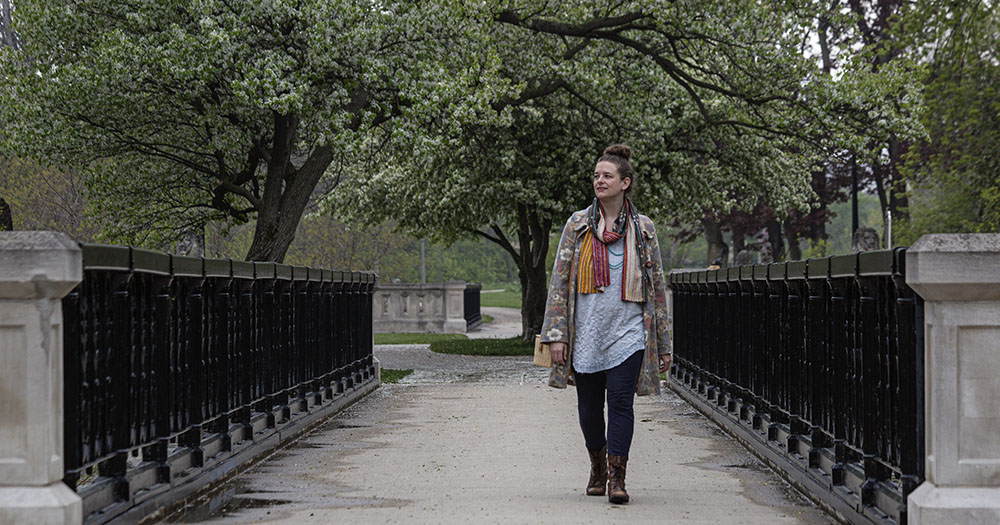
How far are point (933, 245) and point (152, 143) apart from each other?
1556 cm

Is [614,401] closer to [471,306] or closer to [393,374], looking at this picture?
[393,374]

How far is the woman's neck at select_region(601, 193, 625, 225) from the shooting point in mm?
6465

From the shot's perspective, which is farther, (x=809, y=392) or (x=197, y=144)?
(x=197, y=144)

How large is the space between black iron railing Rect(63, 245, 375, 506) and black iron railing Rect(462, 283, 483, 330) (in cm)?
2951

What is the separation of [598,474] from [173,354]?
2313 mm

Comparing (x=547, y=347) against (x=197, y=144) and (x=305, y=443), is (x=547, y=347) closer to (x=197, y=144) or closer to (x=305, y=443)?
(x=305, y=443)

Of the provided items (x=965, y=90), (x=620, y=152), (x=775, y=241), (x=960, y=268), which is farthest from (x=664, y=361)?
(x=775, y=241)

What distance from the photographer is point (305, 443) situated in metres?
9.10

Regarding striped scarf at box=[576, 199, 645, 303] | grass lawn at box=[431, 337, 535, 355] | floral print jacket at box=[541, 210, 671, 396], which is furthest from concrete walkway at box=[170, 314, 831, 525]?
grass lawn at box=[431, 337, 535, 355]

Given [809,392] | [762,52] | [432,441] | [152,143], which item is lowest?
[432,441]

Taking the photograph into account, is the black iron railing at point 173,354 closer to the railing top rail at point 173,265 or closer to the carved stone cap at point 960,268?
the railing top rail at point 173,265

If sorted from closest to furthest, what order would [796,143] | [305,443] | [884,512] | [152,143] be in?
[884,512], [305,443], [152,143], [796,143]

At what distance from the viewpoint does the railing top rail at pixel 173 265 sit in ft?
16.9

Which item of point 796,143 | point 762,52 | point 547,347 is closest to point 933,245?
point 547,347
